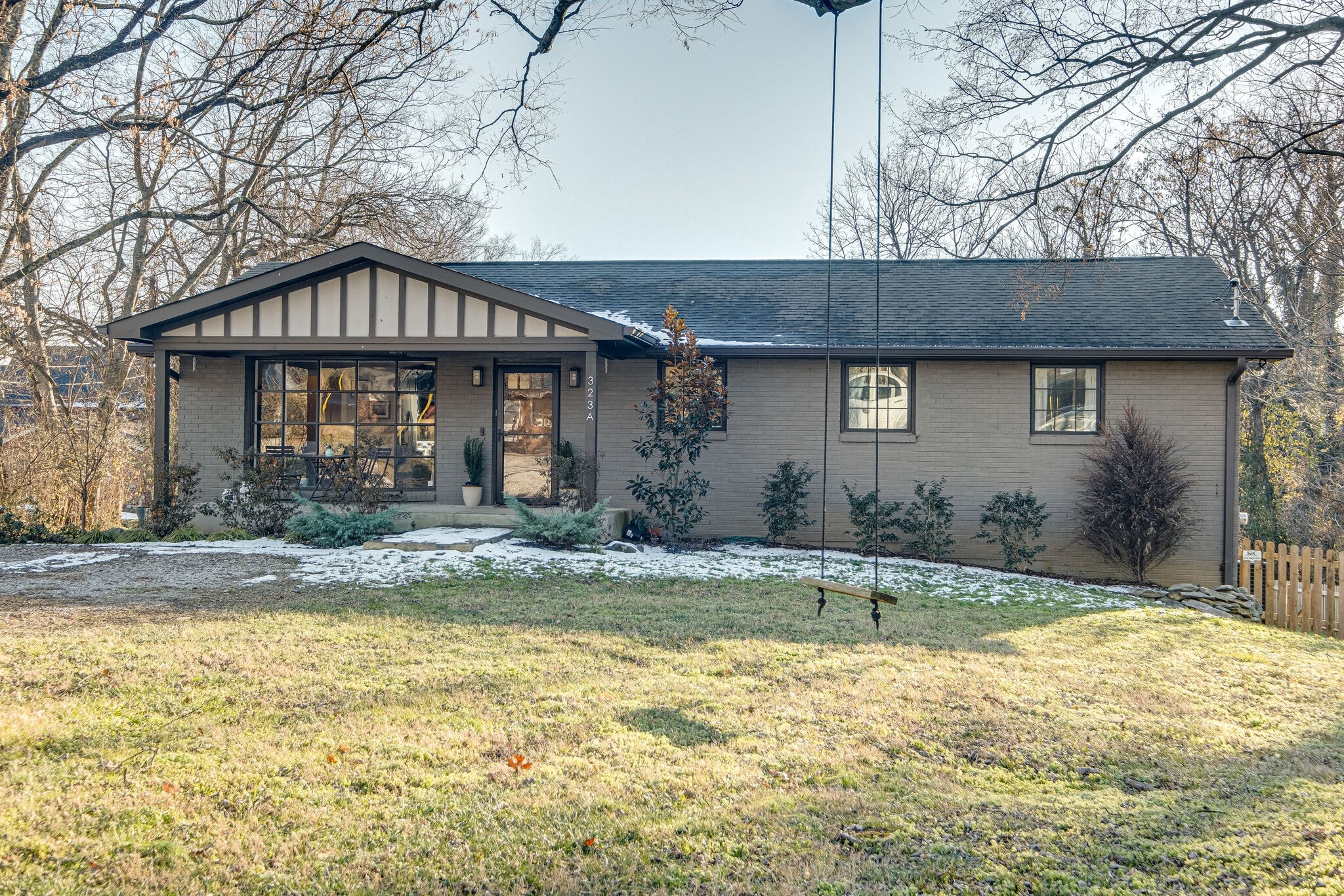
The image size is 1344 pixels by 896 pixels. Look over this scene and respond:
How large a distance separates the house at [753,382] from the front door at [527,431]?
3 centimetres

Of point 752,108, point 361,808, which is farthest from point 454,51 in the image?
point 361,808

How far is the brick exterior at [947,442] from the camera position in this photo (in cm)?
1301

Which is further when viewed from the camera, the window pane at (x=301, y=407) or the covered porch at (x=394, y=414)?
the window pane at (x=301, y=407)

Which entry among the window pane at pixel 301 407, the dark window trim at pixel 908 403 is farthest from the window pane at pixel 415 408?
the dark window trim at pixel 908 403

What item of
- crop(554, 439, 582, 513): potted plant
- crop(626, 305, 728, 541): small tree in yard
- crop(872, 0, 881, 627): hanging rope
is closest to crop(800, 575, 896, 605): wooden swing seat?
crop(872, 0, 881, 627): hanging rope

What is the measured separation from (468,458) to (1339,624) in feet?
39.3

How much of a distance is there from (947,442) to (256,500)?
9.87 m

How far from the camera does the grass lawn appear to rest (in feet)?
10.6

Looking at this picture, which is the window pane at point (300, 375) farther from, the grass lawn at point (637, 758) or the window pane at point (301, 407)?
the grass lawn at point (637, 758)

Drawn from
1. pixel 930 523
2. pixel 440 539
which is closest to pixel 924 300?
pixel 930 523

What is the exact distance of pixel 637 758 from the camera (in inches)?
171

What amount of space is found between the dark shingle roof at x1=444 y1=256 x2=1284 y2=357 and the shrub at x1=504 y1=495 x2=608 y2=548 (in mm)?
3436

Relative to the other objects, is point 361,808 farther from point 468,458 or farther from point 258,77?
point 468,458

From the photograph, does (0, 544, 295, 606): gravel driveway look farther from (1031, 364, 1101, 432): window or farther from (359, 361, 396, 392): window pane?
(1031, 364, 1101, 432): window
